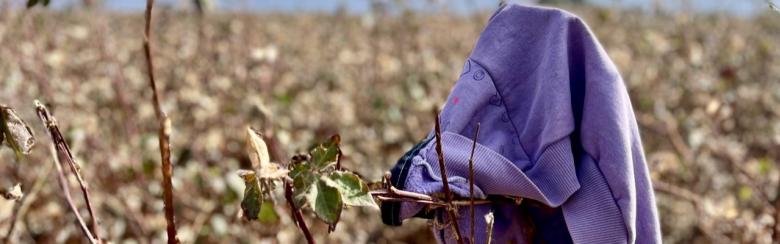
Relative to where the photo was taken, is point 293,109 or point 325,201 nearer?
point 325,201

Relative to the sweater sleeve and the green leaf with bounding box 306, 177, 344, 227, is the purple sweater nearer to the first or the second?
the sweater sleeve

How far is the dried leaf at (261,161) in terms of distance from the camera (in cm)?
82

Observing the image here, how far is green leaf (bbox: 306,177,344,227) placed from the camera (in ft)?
2.75

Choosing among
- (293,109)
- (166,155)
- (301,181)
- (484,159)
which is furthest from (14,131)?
(293,109)

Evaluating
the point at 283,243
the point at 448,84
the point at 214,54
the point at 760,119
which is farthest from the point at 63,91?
the point at 760,119

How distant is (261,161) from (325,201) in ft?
0.23

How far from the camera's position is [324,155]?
89 centimetres

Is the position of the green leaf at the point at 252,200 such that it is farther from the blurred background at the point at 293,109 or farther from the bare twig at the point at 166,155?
the blurred background at the point at 293,109

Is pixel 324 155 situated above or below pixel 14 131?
below

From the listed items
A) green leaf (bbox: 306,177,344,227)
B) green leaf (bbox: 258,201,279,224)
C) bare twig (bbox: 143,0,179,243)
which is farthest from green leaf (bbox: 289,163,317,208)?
green leaf (bbox: 258,201,279,224)

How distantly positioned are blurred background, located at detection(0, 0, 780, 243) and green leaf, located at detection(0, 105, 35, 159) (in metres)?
0.50

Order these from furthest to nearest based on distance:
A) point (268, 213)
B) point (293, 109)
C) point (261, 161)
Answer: point (293, 109)
point (268, 213)
point (261, 161)

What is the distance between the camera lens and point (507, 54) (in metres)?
1.04

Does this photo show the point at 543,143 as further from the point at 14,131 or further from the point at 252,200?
the point at 14,131
